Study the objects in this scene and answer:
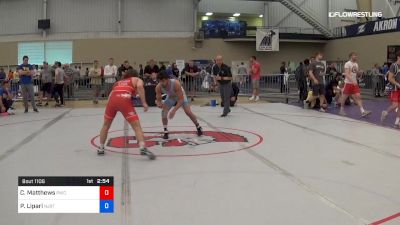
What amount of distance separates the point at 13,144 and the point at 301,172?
5591 mm

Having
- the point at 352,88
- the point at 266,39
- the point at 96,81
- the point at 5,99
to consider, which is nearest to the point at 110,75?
the point at 96,81

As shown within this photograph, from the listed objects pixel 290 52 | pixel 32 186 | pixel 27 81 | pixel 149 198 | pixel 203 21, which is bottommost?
pixel 149 198

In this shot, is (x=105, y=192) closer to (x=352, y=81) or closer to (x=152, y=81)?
(x=352, y=81)

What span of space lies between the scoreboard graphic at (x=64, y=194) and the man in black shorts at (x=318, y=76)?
434 inches

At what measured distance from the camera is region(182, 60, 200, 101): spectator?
18.6 meters

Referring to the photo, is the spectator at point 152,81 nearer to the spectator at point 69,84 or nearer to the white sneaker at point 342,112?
the spectator at point 69,84

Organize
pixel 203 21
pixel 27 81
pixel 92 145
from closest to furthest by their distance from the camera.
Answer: pixel 92 145, pixel 27 81, pixel 203 21

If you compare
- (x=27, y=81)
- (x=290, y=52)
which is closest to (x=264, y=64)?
(x=290, y=52)

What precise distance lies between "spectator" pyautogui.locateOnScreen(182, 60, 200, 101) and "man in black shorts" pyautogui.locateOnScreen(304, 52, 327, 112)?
5.70m

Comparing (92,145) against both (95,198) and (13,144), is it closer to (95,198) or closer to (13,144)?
(13,144)

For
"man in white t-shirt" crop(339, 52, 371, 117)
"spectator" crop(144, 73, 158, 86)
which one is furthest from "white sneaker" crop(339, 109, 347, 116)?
"spectator" crop(144, 73, 158, 86)

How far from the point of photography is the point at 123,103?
7.36 meters

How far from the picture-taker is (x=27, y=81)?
563 inches

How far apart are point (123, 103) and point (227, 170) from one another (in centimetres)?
208
